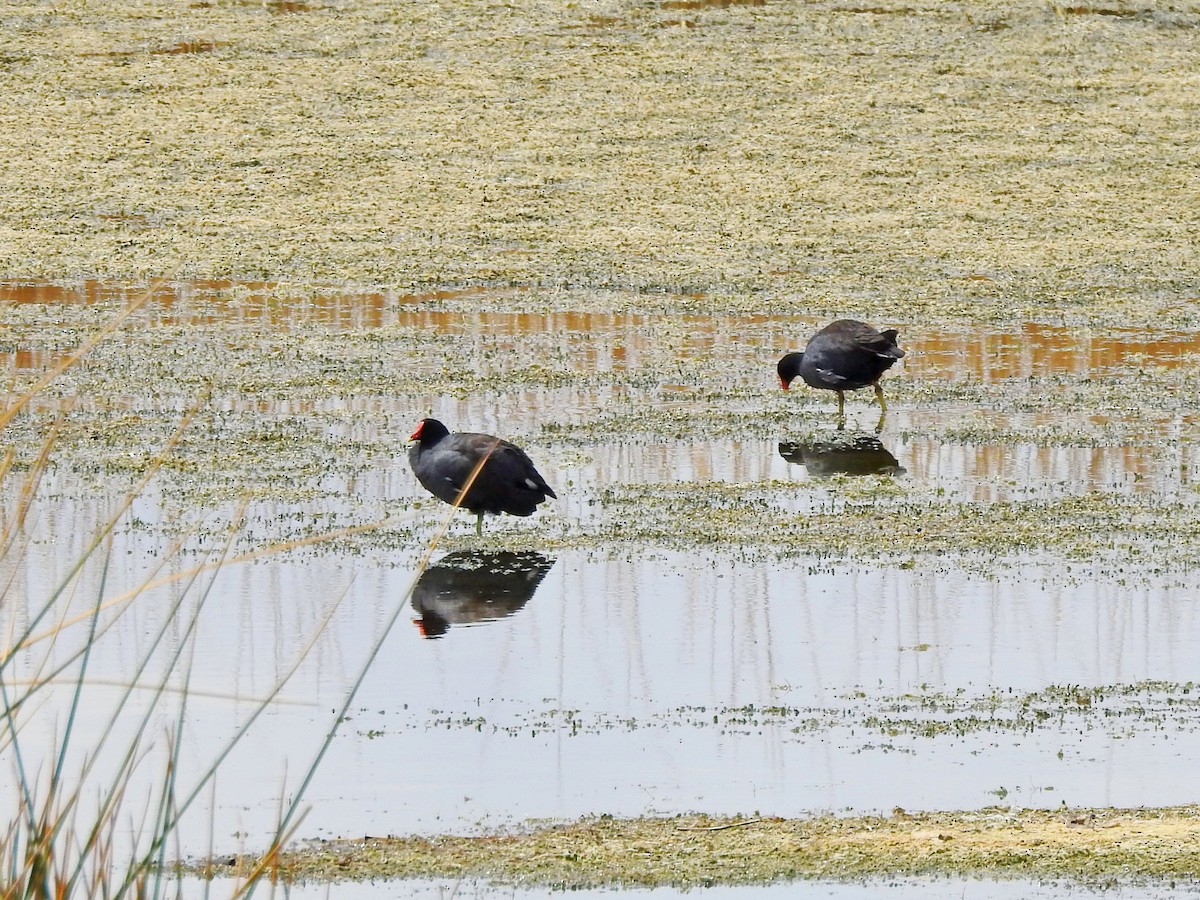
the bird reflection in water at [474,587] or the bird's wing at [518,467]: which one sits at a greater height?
the bird's wing at [518,467]

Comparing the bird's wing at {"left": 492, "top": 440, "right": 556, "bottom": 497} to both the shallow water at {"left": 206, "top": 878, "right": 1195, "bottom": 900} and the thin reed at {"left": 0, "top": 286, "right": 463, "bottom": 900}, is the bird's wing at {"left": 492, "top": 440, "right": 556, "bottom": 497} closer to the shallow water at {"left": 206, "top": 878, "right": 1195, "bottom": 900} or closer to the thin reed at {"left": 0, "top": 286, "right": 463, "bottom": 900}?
the thin reed at {"left": 0, "top": 286, "right": 463, "bottom": 900}

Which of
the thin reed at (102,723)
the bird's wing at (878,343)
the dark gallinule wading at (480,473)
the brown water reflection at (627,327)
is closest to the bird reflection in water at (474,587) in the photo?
the dark gallinule wading at (480,473)

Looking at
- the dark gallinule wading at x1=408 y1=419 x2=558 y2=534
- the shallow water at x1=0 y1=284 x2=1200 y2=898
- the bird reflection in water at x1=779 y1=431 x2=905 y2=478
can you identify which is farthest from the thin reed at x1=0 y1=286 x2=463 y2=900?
the bird reflection in water at x1=779 y1=431 x2=905 y2=478

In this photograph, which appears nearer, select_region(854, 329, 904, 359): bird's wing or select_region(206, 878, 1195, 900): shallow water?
select_region(206, 878, 1195, 900): shallow water

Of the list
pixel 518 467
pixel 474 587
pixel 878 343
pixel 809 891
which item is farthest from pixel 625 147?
pixel 809 891

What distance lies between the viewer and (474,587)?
8.56m

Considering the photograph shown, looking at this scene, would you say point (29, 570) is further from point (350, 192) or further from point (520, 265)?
point (350, 192)

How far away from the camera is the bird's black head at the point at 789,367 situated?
39.4ft

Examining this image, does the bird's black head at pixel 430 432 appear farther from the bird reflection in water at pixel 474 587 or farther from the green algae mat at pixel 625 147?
the green algae mat at pixel 625 147

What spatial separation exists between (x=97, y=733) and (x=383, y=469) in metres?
3.82

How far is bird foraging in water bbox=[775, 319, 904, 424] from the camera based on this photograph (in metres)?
11.5

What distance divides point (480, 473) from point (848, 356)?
323cm

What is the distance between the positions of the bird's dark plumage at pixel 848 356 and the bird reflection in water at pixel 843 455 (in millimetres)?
333

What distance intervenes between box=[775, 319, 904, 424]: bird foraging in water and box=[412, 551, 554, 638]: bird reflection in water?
3140mm
